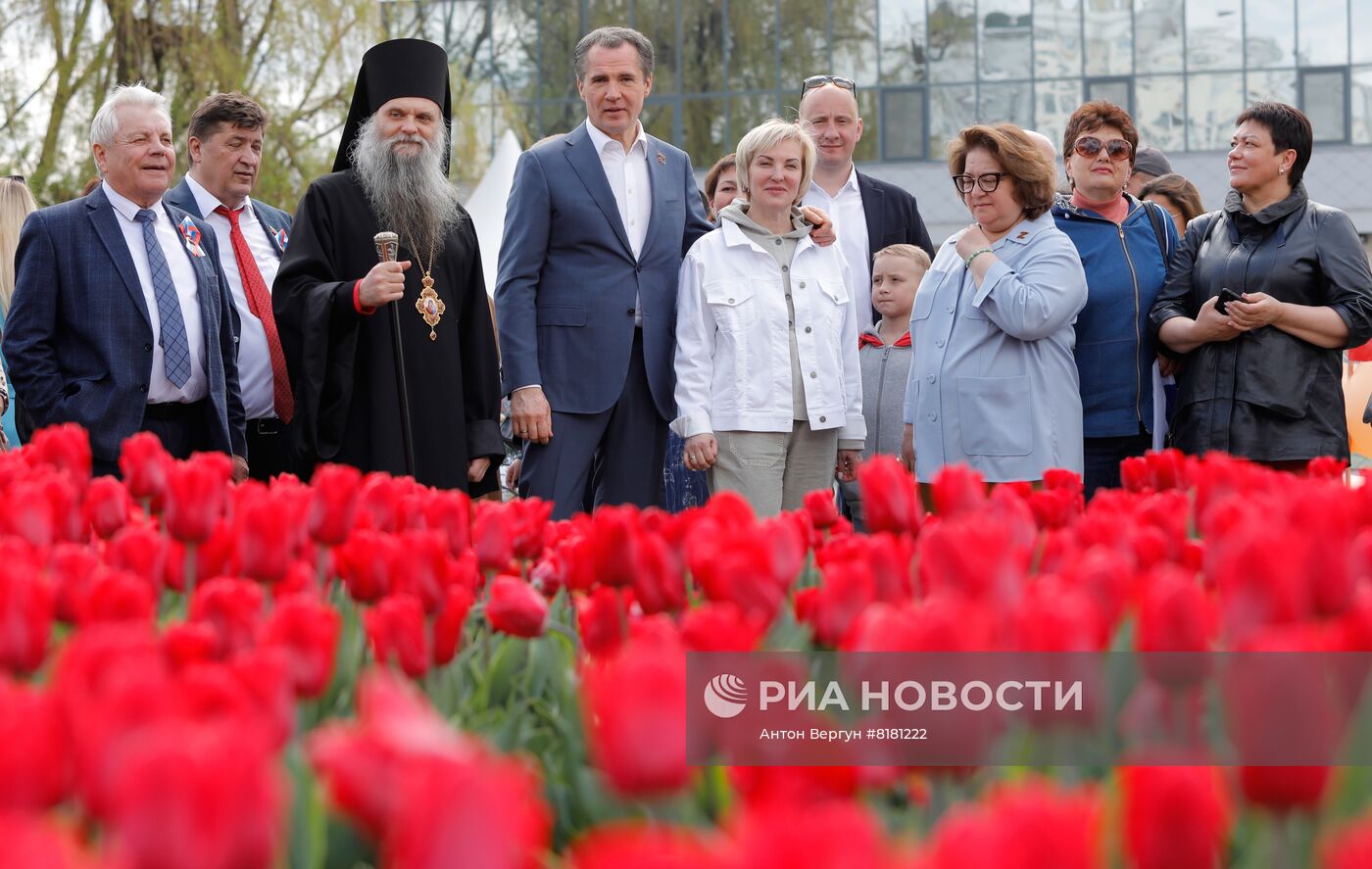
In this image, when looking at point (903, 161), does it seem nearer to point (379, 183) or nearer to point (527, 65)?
point (527, 65)

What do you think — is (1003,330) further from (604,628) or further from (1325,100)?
(1325,100)

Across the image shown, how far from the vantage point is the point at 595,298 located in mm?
5512

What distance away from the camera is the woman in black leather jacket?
514 centimetres

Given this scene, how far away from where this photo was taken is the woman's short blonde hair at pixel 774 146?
5457mm

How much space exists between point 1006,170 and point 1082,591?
4025 millimetres

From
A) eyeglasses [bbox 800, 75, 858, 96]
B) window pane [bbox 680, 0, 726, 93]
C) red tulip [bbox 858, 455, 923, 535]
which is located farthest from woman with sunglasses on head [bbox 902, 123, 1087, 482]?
window pane [bbox 680, 0, 726, 93]

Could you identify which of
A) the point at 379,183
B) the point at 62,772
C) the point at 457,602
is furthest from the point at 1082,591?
the point at 379,183

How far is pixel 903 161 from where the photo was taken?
30312mm

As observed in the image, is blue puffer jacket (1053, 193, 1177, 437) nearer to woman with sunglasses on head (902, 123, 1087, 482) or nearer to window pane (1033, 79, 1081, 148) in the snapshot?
woman with sunglasses on head (902, 123, 1087, 482)

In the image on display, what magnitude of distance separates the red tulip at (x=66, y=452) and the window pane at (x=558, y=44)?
2854 cm

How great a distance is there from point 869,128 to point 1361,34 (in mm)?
8969

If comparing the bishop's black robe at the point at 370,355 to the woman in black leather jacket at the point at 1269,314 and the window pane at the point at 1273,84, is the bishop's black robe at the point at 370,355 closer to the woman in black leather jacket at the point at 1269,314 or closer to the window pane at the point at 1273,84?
the woman in black leather jacket at the point at 1269,314

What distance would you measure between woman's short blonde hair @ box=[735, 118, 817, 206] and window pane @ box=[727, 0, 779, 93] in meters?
25.3

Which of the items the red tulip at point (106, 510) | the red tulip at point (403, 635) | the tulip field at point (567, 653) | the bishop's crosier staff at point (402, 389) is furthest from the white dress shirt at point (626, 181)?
the red tulip at point (403, 635)
